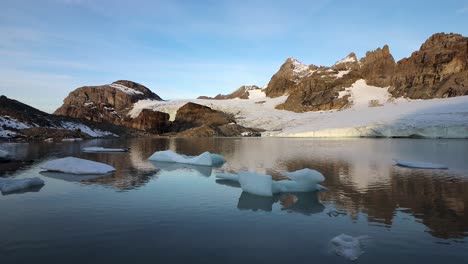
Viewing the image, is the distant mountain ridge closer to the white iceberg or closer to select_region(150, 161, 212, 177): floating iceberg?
select_region(150, 161, 212, 177): floating iceberg

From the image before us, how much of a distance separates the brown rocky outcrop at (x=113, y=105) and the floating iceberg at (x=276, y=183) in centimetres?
9557

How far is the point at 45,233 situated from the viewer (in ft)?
28.4

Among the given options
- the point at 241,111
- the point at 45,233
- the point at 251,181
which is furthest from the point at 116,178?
the point at 241,111

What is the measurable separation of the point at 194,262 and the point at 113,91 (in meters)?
144

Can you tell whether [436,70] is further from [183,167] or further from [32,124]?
[32,124]

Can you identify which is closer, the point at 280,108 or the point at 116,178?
the point at 116,178

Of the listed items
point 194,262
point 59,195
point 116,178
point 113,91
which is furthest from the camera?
point 113,91

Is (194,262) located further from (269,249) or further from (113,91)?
(113,91)

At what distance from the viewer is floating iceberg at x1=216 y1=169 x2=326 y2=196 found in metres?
13.2

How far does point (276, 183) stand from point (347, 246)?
6385mm

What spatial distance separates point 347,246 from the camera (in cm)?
758

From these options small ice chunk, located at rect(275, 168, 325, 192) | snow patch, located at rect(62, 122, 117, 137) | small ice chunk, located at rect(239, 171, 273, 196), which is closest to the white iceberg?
small ice chunk, located at rect(239, 171, 273, 196)

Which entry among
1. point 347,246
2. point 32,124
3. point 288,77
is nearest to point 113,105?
point 32,124

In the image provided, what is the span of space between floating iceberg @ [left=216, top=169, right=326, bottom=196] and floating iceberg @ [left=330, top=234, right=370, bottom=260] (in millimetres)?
5155
